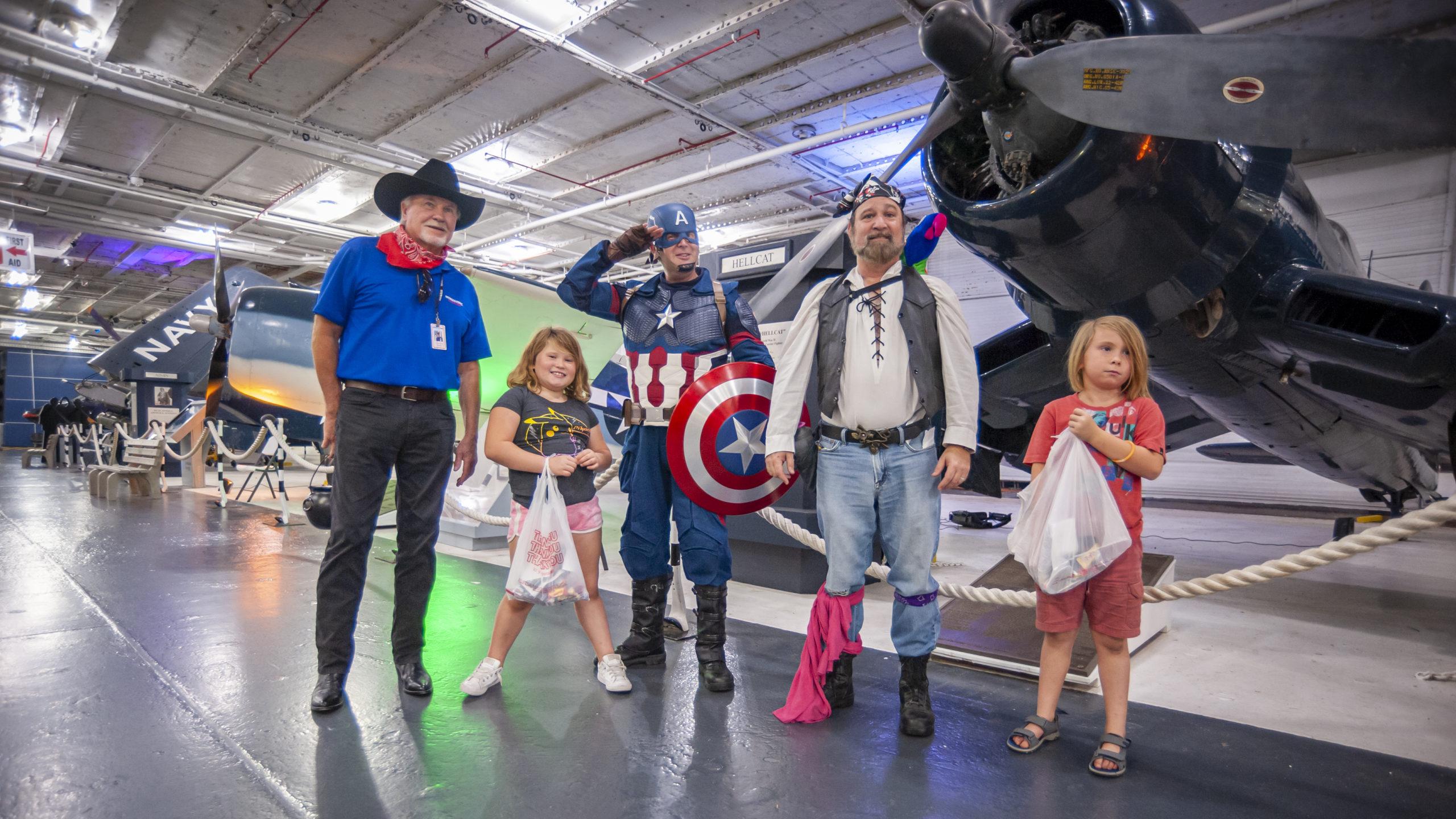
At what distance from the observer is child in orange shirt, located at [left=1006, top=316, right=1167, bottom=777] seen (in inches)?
78.1

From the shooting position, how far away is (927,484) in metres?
2.23

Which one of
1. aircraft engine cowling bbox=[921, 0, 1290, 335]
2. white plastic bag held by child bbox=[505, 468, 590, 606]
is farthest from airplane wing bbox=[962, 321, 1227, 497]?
white plastic bag held by child bbox=[505, 468, 590, 606]

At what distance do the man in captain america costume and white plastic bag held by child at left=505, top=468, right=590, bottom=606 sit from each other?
413 mm

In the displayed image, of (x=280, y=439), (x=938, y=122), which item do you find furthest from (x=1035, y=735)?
(x=280, y=439)

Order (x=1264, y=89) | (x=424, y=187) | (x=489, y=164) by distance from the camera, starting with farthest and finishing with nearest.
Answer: (x=489, y=164) → (x=424, y=187) → (x=1264, y=89)

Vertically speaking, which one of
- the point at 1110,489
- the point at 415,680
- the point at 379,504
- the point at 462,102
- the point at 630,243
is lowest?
the point at 415,680

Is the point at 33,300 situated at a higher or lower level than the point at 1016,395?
higher

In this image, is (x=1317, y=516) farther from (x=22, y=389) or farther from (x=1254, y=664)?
(x=22, y=389)

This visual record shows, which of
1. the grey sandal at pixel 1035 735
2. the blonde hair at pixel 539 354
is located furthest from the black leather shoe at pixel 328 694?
the grey sandal at pixel 1035 735

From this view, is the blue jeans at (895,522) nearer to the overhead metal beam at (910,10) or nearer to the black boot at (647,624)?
the black boot at (647,624)

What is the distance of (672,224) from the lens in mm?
2881

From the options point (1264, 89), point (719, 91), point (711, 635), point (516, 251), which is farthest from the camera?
point (516, 251)

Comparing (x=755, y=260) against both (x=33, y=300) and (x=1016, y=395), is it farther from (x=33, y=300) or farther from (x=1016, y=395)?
(x=33, y=300)

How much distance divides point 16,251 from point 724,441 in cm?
1409
